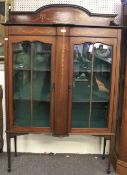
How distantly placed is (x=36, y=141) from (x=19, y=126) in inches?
22.0

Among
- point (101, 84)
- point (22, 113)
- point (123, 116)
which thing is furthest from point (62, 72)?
point (123, 116)

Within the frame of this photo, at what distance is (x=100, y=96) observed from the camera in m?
2.34

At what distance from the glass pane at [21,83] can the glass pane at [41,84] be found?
0.05 m

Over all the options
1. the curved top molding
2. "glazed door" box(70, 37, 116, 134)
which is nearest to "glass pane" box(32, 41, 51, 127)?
"glazed door" box(70, 37, 116, 134)

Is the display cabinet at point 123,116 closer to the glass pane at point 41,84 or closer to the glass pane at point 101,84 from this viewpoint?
the glass pane at point 101,84

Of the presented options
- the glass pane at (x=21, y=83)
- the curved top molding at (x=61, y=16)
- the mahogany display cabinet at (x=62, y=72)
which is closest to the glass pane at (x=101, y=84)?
the mahogany display cabinet at (x=62, y=72)

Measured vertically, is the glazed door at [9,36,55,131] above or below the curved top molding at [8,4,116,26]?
below

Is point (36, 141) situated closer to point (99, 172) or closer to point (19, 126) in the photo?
point (19, 126)

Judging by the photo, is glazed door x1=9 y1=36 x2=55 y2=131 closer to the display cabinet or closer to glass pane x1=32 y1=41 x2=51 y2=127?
glass pane x1=32 y1=41 x2=51 y2=127

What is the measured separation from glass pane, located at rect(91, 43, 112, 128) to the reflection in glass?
1.47ft

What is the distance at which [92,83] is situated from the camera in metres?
2.30

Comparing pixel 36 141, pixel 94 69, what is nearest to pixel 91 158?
pixel 36 141

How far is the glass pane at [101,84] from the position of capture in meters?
2.24

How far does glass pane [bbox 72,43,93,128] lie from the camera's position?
7.30 feet
